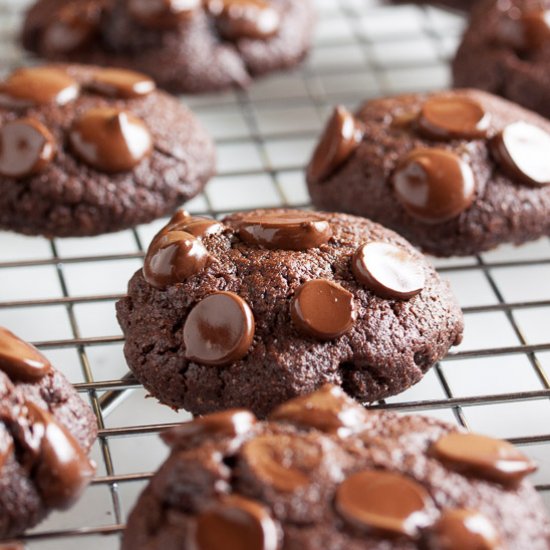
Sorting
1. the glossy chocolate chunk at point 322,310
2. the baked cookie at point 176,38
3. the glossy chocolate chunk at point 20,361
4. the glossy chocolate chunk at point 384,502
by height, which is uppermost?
the glossy chocolate chunk at point 384,502

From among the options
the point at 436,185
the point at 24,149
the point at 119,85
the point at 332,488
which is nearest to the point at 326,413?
the point at 332,488

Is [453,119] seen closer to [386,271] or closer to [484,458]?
[386,271]

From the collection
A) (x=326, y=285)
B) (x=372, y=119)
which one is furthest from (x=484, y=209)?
(x=326, y=285)

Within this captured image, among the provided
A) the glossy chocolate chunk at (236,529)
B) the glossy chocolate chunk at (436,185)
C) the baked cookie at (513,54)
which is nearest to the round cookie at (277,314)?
the glossy chocolate chunk at (436,185)

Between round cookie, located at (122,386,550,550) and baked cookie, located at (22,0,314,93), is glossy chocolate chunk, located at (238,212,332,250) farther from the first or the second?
baked cookie, located at (22,0,314,93)

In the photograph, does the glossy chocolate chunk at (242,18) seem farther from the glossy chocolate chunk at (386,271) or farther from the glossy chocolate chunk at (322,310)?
the glossy chocolate chunk at (322,310)

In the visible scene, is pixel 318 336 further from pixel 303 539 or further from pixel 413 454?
pixel 303 539
